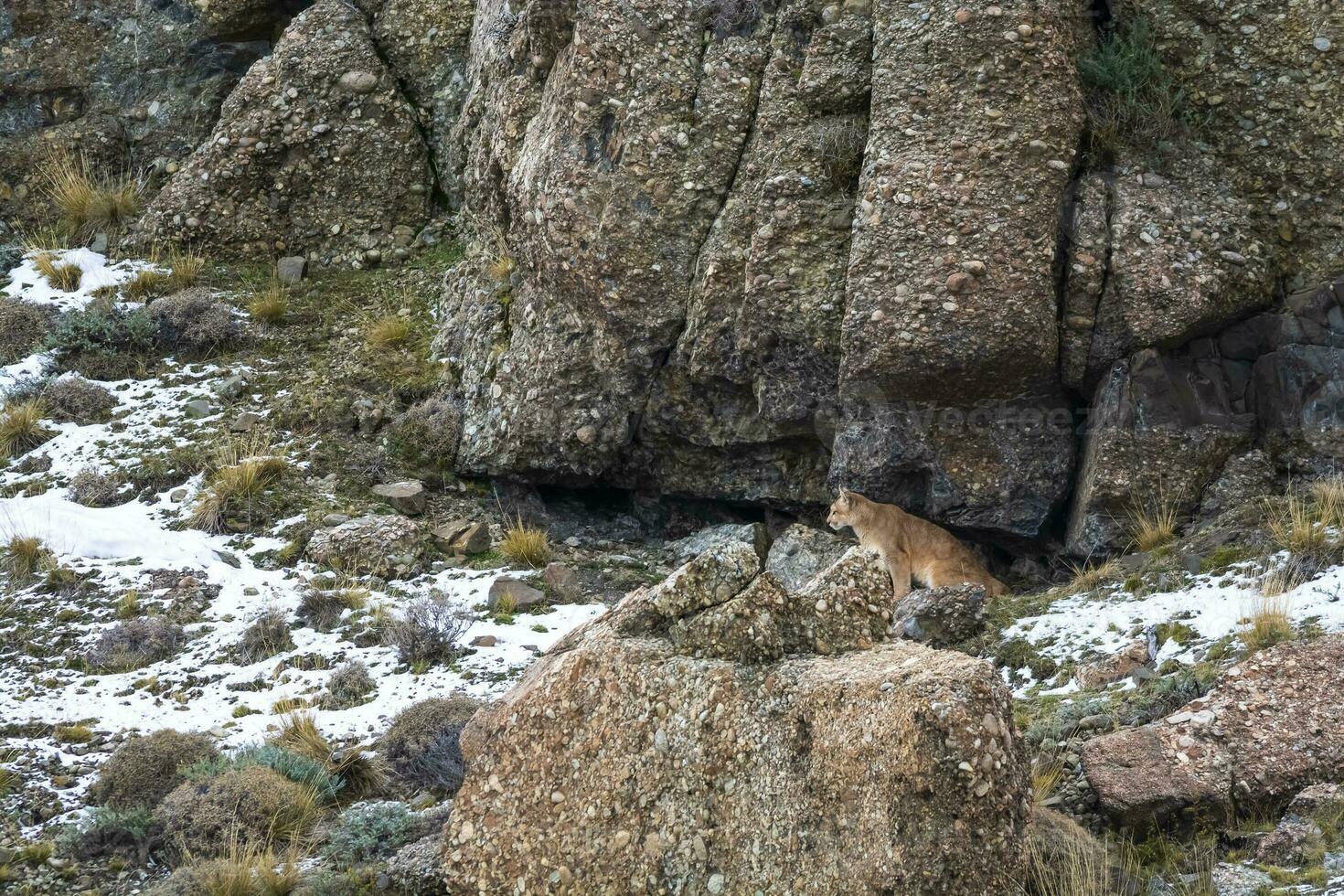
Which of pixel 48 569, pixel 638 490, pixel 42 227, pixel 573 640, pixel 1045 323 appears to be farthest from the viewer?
pixel 42 227

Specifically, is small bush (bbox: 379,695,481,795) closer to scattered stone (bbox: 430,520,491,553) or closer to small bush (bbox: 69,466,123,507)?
scattered stone (bbox: 430,520,491,553)

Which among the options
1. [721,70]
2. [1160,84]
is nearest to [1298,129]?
[1160,84]

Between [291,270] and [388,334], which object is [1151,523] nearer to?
[388,334]

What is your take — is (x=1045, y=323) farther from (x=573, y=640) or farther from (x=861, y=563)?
(x=573, y=640)

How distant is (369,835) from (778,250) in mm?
5655

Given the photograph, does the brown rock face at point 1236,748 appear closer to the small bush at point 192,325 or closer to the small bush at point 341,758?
the small bush at point 341,758

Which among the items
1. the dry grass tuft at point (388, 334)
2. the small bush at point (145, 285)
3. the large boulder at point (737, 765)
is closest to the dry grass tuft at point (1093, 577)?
the large boulder at point (737, 765)

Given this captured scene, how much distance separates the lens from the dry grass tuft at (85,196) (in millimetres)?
15219

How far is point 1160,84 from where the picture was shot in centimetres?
1009

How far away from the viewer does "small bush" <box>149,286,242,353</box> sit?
1353cm

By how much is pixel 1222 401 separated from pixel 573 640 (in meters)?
5.92

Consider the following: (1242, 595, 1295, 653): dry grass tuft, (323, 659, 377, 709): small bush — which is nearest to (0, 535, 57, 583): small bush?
(323, 659, 377, 709): small bush

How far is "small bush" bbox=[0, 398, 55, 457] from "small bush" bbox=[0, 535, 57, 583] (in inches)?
70.6

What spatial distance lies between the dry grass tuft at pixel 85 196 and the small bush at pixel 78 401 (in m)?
3.04
